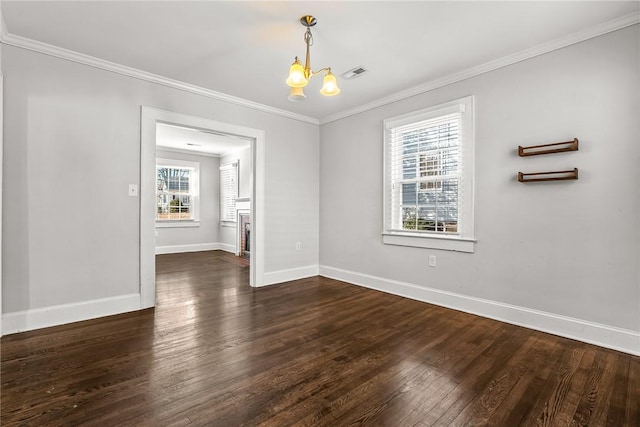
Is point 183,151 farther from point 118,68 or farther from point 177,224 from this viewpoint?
point 118,68

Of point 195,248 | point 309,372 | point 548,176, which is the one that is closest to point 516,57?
point 548,176

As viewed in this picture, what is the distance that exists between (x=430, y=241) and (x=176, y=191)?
640cm

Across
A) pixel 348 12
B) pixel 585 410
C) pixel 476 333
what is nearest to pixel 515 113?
pixel 348 12

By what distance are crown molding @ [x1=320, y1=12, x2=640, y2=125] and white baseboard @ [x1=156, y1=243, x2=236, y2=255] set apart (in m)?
5.23

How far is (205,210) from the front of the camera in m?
7.99

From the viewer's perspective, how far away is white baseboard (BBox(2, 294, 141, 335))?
2.67 metres

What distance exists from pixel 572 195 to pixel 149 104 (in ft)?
13.9

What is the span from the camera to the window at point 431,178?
3297 millimetres

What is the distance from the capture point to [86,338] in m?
2.56

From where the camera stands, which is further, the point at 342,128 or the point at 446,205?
the point at 342,128

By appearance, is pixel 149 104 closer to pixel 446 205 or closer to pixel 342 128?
Answer: pixel 342 128

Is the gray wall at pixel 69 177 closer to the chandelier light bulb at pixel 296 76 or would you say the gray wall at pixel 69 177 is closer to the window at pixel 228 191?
the chandelier light bulb at pixel 296 76

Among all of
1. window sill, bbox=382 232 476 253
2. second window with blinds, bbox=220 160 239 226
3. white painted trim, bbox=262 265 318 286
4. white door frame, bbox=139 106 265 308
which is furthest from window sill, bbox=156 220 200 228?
window sill, bbox=382 232 476 253

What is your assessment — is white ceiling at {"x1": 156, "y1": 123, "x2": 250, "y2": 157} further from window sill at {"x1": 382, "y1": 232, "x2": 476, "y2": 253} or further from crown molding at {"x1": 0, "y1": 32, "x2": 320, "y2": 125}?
window sill at {"x1": 382, "y1": 232, "x2": 476, "y2": 253}
